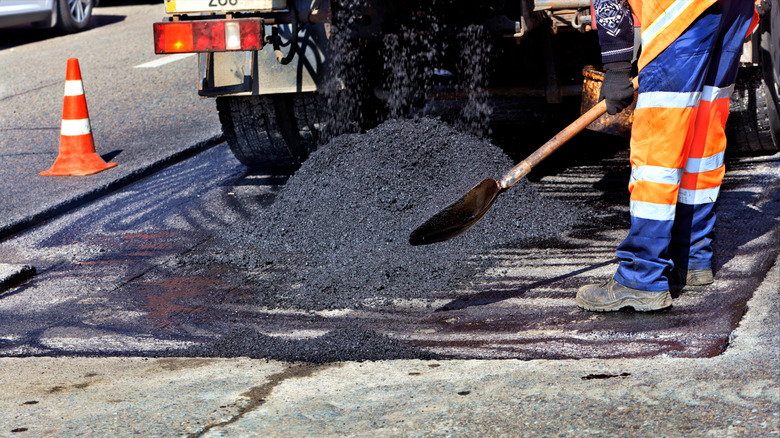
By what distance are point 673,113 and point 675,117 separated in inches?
0.6

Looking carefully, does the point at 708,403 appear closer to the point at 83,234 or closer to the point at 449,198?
the point at 449,198

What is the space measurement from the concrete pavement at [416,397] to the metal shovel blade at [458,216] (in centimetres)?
71

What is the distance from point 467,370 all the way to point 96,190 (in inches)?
133

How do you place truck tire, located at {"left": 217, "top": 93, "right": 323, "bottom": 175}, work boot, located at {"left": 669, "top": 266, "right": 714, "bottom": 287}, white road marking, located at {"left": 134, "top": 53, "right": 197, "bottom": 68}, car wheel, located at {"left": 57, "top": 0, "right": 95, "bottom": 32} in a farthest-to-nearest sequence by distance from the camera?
1. car wheel, located at {"left": 57, "top": 0, "right": 95, "bottom": 32}
2. white road marking, located at {"left": 134, "top": 53, "right": 197, "bottom": 68}
3. truck tire, located at {"left": 217, "top": 93, "right": 323, "bottom": 175}
4. work boot, located at {"left": 669, "top": 266, "right": 714, "bottom": 287}

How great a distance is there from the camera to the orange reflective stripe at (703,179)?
3.39 meters

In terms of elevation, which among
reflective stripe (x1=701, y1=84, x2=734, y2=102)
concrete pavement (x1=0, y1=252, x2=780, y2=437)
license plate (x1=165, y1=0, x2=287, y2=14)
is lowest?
concrete pavement (x1=0, y1=252, x2=780, y2=437)

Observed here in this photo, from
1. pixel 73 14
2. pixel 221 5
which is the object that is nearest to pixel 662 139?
pixel 221 5

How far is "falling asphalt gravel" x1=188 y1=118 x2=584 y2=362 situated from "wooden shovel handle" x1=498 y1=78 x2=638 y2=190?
325mm

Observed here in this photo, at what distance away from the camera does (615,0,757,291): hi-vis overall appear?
309cm

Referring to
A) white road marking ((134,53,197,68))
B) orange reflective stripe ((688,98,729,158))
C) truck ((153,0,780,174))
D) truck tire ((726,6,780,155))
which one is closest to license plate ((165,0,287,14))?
truck ((153,0,780,174))

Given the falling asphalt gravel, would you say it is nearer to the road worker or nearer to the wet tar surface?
the wet tar surface

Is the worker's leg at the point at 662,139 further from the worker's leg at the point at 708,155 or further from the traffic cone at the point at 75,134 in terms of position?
the traffic cone at the point at 75,134

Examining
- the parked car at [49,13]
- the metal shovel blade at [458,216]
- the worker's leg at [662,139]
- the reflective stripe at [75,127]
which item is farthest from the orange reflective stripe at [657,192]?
the parked car at [49,13]

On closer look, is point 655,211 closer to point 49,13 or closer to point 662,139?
point 662,139
